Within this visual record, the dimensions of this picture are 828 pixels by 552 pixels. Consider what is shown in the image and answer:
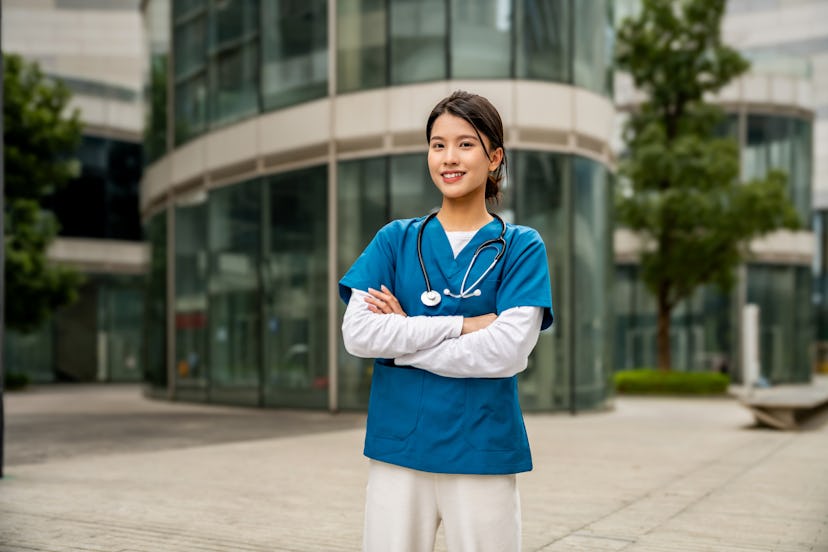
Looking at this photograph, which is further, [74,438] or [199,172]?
[199,172]

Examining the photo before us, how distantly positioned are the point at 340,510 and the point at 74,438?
6908 mm

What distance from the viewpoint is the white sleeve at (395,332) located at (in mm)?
2895

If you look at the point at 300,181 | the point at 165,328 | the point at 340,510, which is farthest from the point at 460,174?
the point at 165,328

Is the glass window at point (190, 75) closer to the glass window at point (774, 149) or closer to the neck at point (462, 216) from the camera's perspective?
the neck at point (462, 216)

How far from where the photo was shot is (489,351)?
2877 millimetres

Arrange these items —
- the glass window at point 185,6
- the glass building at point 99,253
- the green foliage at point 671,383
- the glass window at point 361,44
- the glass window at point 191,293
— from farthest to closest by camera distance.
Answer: the glass building at point 99,253 → the green foliage at point 671,383 → the glass window at point 185,6 → the glass window at point 191,293 → the glass window at point 361,44

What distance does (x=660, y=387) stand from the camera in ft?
84.5

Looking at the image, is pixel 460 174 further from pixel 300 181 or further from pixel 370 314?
pixel 300 181

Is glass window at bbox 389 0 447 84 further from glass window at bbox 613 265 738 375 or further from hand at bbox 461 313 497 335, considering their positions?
glass window at bbox 613 265 738 375

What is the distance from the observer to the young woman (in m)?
2.91

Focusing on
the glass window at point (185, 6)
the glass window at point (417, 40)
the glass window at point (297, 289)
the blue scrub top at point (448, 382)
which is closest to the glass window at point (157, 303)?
the glass window at point (185, 6)

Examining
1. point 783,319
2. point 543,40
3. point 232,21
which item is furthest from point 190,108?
point 783,319

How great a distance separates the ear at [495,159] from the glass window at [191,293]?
1762 cm

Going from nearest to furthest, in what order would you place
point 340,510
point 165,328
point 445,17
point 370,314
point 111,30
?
1. point 370,314
2. point 340,510
3. point 445,17
4. point 165,328
5. point 111,30
